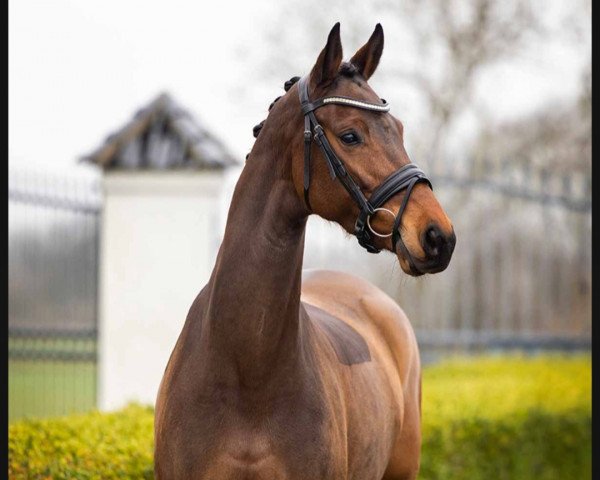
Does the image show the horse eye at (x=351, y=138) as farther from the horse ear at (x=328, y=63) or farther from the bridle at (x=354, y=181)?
the horse ear at (x=328, y=63)

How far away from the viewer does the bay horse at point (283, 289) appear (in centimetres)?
306

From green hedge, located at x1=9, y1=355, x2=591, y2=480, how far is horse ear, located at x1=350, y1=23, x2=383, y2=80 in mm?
2021

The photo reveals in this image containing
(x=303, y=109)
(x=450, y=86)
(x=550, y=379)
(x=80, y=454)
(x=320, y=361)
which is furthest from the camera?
(x=450, y=86)

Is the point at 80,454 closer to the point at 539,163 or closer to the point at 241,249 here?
the point at 241,249

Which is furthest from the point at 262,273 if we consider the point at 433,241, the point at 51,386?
the point at 51,386

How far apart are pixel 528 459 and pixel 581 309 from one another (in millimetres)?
3940

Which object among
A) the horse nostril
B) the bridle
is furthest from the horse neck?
the horse nostril

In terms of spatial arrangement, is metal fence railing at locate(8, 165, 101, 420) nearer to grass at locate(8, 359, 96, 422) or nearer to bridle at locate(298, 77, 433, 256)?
grass at locate(8, 359, 96, 422)

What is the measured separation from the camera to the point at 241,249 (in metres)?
3.24

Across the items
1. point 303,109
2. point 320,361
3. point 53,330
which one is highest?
point 303,109

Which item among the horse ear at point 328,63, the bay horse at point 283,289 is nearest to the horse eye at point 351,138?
the bay horse at point 283,289

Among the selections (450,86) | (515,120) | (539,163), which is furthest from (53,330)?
(515,120)

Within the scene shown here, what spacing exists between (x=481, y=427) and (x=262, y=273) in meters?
4.37

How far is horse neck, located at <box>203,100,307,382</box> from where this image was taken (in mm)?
3201
